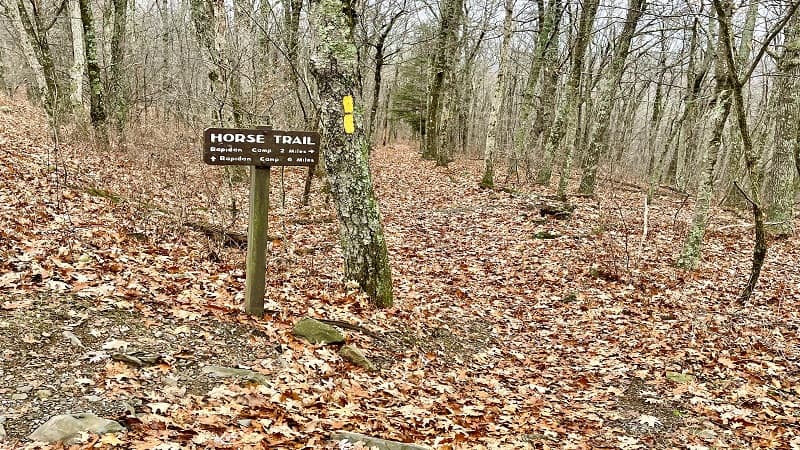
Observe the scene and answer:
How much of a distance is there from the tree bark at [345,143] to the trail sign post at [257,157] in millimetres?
808

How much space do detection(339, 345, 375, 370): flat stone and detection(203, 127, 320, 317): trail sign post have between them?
1121mm

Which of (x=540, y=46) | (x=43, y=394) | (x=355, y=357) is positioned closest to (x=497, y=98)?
(x=540, y=46)

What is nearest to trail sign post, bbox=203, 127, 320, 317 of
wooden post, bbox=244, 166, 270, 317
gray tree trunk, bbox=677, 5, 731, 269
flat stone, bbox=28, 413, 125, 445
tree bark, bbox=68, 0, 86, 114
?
wooden post, bbox=244, 166, 270, 317

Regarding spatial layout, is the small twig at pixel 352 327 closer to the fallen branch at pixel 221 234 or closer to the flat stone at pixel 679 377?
the fallen branch at pixel 221 234

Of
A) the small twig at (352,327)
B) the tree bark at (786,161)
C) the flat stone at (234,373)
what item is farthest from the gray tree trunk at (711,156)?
the flat stone at (234,373)

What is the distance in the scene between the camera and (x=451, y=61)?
23516 mm

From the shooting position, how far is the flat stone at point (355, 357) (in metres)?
5.82

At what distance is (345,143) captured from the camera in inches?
267

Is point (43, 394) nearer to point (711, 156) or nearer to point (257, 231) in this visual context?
point (257, 231)

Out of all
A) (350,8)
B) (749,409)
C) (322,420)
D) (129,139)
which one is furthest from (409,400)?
(129,139)

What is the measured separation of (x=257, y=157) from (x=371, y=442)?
10.5ft

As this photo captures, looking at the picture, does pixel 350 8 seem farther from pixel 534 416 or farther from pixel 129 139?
pixel 129 139

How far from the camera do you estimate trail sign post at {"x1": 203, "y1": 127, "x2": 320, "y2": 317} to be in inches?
220

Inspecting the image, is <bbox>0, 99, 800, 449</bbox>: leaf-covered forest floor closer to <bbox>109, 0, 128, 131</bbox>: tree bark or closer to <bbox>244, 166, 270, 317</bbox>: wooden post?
<bbox>244, 166, 270, 317</bbox>: wooden post
